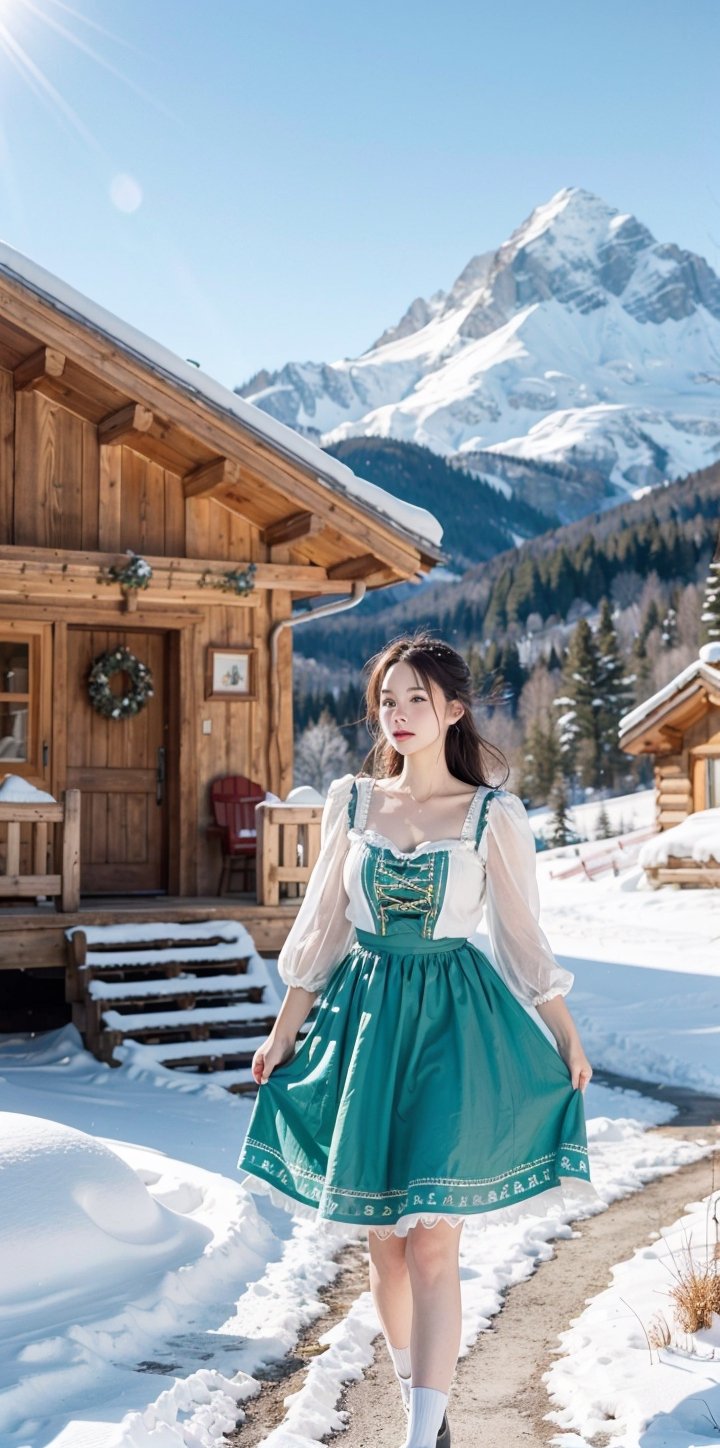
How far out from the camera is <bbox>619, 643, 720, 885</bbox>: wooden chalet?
2255cm

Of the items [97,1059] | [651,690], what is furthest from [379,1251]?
[651,690]

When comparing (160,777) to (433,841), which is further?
(160,777)

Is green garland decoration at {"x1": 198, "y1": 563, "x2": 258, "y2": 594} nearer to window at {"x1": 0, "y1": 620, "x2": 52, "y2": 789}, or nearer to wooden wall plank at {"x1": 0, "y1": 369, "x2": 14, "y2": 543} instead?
window at {"x1": 0, "y1": 620, "x2": 52, "y2": 789}

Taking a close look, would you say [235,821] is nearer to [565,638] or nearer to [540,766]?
[540,766]

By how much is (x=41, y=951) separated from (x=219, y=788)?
2.39 m

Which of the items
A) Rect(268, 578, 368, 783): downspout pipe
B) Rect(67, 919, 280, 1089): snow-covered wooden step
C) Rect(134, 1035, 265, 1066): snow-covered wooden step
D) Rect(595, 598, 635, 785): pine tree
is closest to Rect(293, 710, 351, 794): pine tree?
Rect(595, 598, 635, 785): pine tree

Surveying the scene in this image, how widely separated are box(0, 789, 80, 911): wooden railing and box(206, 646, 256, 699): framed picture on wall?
2.27m

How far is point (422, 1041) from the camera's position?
10.5 ft

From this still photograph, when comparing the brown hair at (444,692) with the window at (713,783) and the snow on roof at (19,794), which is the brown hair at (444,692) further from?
the window at (713,783)

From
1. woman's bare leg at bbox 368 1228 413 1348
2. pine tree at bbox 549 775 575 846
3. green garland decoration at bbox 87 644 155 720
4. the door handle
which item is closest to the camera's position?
woman's bare leg at bbox 368 1228 413 1348

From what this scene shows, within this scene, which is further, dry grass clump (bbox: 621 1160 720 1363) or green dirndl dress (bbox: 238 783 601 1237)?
dry grass clump (bbox: 621 1160 720 1363)

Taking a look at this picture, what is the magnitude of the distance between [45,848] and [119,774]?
214 centimetres

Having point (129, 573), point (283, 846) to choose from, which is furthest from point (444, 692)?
point (129, 573)

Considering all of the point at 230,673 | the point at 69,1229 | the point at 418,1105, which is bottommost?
the point at 69,1229
